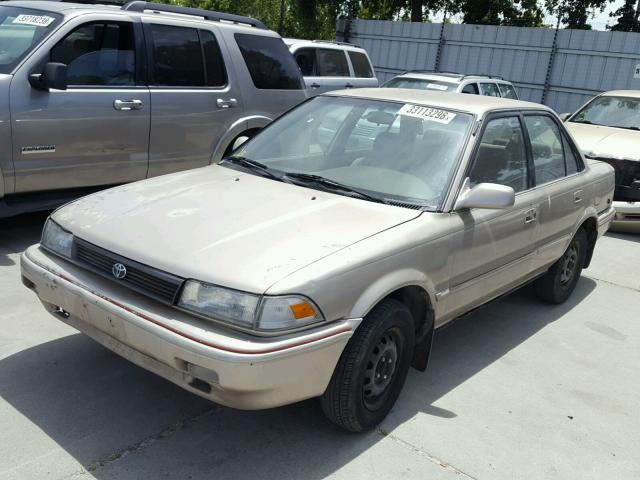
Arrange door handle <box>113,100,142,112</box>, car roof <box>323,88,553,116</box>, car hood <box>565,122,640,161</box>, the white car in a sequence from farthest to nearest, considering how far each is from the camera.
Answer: car hood <box>565,122,640,161</box> → the white car → door handle <box>113,100,142,112</box> → car roof <box>323,88,553,116</box>

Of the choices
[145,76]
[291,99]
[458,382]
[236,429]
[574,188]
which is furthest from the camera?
[291,99]

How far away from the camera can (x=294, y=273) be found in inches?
111

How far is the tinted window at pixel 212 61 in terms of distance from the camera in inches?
260

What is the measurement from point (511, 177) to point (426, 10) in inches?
925

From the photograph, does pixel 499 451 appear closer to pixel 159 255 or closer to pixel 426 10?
pixel 159 255

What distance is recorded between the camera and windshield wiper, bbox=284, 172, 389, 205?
143 inches

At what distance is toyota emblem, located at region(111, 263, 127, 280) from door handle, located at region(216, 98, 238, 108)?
3.84m

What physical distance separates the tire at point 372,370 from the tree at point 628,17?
2935 centimetres

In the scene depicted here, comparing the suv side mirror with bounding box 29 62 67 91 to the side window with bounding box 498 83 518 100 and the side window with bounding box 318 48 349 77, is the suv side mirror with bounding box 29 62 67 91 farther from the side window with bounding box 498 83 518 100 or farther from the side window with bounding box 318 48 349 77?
the side window with bounding box 498 83 518 100

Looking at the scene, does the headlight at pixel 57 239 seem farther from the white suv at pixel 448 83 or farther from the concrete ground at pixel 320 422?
the white suv at pixel 448 83

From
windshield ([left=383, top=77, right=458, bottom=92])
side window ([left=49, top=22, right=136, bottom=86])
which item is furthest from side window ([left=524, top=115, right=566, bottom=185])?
windshield ([left=383, top=77, right=458, bottom=92])

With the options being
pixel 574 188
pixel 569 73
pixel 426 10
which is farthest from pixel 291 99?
pixel 426 10

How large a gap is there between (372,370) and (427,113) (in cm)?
169

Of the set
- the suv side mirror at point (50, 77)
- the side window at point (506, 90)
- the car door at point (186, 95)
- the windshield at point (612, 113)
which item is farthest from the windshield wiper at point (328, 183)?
the side window at point (506, 90)
